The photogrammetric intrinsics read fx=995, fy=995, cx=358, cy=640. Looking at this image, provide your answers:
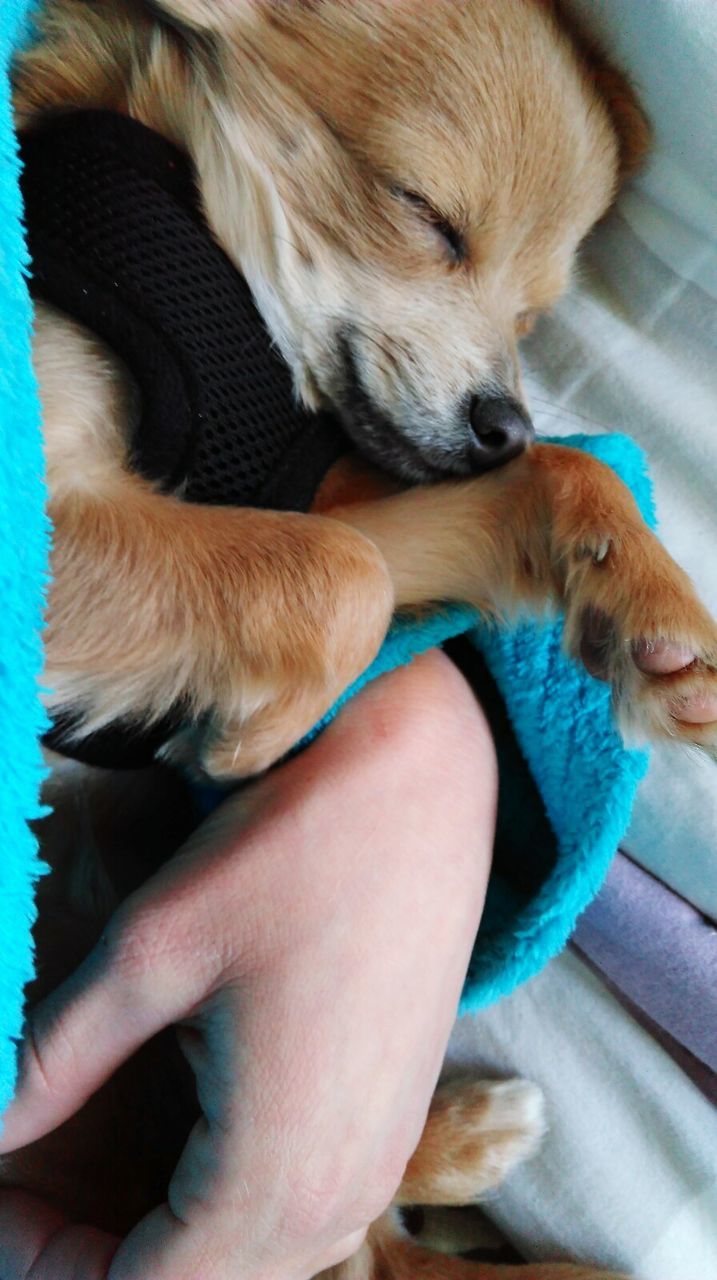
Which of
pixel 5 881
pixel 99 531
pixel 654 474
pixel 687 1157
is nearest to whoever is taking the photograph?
pixel 5 881

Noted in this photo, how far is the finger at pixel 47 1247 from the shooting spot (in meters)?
0.89

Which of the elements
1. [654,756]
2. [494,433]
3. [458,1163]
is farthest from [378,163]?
[458,1163]

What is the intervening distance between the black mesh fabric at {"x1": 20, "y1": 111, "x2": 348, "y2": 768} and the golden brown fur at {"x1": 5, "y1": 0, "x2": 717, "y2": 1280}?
52mm

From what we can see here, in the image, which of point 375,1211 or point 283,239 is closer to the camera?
point 375,1211

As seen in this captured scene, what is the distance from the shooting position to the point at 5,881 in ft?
2.56

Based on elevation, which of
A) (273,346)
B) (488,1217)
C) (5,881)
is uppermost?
(273,346)

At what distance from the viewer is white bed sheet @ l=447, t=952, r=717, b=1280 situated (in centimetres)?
126

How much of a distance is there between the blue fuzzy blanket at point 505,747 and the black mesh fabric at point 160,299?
0.21ft

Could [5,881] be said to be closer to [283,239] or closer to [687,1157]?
[283,239]

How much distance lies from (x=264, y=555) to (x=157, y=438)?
163mm

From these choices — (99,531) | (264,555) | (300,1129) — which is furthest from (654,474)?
(300,1129)

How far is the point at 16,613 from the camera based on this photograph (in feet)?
2.55

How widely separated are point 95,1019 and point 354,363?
76 cm

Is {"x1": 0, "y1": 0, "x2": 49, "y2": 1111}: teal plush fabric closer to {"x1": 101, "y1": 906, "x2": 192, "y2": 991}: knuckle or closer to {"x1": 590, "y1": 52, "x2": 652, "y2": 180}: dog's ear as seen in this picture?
{"x1": 101, "y1": 906, "x2": 192, "y2": 991}: knuckle
